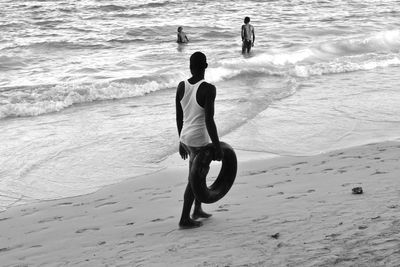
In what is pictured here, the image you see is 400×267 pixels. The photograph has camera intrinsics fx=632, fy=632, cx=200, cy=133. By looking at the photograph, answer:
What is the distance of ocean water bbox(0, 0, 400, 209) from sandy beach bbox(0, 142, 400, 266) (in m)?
1.00

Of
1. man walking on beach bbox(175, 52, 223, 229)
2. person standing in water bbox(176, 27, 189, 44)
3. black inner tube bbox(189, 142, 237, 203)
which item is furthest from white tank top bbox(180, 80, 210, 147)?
person standing in water bbox(176, 27, 189, 44)

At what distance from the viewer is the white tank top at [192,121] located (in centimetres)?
543

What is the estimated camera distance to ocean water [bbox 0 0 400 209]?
9.42 m

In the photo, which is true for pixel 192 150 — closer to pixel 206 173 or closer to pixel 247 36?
pixel 206 173

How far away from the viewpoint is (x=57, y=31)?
26.2 m

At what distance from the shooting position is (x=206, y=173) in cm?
559

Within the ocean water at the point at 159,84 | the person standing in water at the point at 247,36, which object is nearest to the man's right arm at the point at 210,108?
the ocean water at the point at 159,84

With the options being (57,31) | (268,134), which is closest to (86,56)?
(57,31)

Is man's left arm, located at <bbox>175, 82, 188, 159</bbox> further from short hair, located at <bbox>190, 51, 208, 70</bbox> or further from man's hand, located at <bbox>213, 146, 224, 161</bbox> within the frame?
man's hand, located at <bbox>213, 146, 224, 161</bbox>

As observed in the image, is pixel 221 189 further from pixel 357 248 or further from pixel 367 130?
pixel 367 130

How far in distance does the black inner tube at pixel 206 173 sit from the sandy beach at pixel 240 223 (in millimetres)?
282

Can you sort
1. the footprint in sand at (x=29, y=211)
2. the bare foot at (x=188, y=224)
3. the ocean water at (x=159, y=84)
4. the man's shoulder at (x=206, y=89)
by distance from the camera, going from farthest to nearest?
the ocean water at (x=159, y=84), the footprint in sand at (x=29, y=211), the bare foot at (x=188, y=224), the man's shoulder at (x=206, y=89)

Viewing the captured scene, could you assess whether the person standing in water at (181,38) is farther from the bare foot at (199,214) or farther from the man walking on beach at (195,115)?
the man walking on beach at (195,115)

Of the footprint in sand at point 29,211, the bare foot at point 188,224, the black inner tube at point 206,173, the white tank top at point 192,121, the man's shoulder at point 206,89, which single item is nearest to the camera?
the man's shoulder at point 206,89
